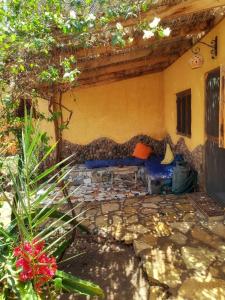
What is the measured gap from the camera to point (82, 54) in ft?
13.1

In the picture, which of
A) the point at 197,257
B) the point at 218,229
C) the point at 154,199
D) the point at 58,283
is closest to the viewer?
the point at 58,283

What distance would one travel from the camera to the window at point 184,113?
6.18 meters

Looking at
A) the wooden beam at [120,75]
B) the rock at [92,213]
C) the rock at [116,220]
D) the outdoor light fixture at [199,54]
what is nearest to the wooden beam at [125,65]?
the wooden beam at [120,75]

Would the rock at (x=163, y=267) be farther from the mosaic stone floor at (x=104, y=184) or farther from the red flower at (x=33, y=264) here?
the mosaic stone floor at (x=104, y=184)

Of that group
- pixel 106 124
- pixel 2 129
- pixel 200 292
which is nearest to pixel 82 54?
pixel 2 129

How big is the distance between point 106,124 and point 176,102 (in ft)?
8.79

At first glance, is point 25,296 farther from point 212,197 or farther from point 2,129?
point 212,197

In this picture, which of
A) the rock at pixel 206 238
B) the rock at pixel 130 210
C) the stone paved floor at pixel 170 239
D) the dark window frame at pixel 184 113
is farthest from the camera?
the dark window frame at pixel 184 113

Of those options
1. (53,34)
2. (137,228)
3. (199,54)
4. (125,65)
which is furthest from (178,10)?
(125,65)

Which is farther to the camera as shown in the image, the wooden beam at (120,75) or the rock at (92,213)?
the wooden beam at (120,75)

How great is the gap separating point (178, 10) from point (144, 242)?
2.91 metres

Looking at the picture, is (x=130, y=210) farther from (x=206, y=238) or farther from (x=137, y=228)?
(x=206, y=238)

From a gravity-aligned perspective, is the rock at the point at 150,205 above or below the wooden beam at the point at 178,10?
below

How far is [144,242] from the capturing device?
11.5 ft
